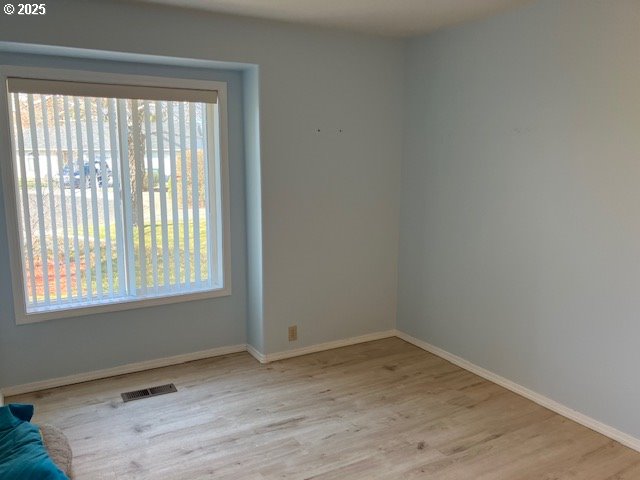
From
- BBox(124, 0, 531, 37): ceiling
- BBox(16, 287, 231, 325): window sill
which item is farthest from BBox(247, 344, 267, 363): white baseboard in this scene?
BBox(124, 0, 531, 37): ceiling

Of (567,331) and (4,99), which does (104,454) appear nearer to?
(4,99)

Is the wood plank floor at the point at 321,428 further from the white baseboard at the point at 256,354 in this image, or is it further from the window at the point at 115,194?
the window at the point at 115,194

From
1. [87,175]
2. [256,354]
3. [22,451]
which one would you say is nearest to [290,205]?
[256,354]

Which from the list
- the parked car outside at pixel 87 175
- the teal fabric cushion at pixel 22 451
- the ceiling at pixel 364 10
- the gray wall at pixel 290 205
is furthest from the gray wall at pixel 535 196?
the teal fabric cushion at pixel 22 451

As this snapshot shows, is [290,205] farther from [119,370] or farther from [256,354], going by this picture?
[119,370]

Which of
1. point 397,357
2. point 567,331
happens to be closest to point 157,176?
point 397,357

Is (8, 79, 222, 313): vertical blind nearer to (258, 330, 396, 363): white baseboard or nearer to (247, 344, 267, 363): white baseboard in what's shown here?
(247, 344, 267, 363): white baseboard

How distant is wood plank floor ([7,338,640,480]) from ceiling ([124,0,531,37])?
233cm

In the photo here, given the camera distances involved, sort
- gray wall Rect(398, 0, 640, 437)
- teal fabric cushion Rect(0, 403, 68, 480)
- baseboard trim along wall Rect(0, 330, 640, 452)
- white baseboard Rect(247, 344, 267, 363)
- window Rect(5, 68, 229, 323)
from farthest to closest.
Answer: white baseboard Rect(247, 344, 267, 363) → window Rect(5, 68, 229, 323) → baseboard trim along wall Rect(0, 330, 640, 452) → gray wall Rect(398, 0, 640, 437) → teal fabric cushion Rect(0, 403, 68, 480)

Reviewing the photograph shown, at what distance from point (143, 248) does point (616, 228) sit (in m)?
2.84

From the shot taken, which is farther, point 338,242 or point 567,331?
point 338,242

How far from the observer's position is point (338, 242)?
3.91 meters

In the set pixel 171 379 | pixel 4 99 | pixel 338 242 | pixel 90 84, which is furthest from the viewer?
pixel 338 242

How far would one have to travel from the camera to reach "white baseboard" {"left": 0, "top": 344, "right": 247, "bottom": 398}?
322 centimetres
